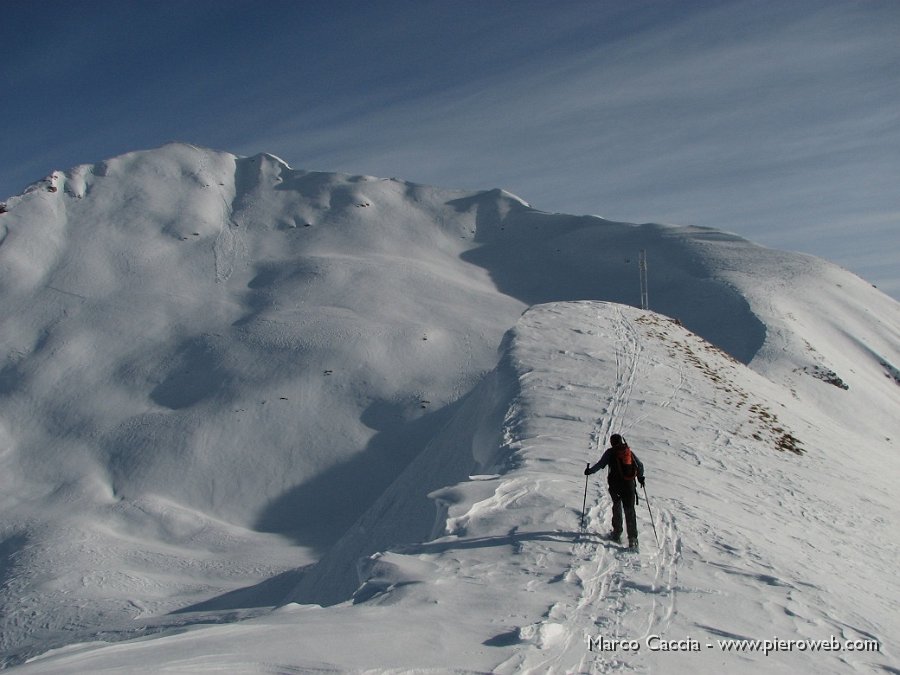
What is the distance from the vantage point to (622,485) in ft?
33.4

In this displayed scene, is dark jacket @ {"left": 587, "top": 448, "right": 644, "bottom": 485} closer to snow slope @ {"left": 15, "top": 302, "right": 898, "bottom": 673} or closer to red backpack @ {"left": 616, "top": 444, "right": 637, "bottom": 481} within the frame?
red backpack @ {"left": 616, "top": 444, "right": 637, "bottom": 481}

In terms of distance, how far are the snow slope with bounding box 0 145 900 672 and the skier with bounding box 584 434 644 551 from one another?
0.33 meters

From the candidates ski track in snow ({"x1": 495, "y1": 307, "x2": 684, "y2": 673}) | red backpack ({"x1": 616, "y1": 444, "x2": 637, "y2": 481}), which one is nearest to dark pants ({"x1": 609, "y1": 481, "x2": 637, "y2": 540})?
red backpack ({"x1": 616, "y1": 444, "x2": 637, "y2": 481})

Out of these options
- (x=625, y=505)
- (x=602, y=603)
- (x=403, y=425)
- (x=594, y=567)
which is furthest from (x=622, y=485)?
(x=403, y=425)

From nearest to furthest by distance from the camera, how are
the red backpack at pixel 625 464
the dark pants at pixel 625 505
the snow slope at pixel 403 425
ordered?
1. the snow slope at pixel 403 425
2. the dark pants at pixel 625 505
3. the red backpack at pixel 625 464

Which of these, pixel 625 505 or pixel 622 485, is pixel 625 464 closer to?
pixel 622 485

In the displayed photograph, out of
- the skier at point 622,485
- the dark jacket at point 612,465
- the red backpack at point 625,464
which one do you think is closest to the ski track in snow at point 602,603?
the skier at point 622,485

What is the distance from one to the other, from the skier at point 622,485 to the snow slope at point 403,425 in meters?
0.33

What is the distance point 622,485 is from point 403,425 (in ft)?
100

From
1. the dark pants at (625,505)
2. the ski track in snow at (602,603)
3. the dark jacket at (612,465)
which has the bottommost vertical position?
the ski track in snow at (602,603)

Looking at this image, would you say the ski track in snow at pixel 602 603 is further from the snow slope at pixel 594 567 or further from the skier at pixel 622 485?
the skier at pixel 622 485

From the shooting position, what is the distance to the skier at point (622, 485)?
32.8 ft

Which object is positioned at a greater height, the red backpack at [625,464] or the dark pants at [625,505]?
the red backpack at [625,464]

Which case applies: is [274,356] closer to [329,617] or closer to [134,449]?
[134,449]
